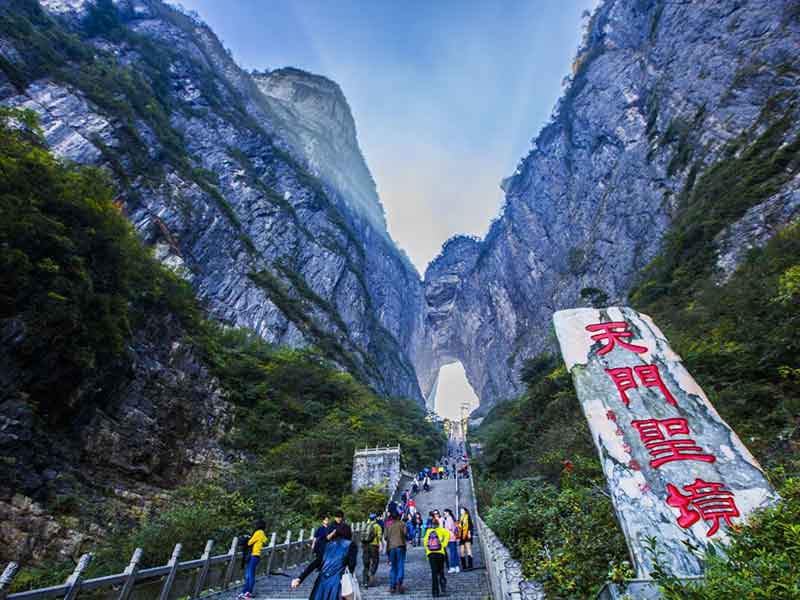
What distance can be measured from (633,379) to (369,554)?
4.30 metres

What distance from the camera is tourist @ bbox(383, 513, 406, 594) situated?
16.5 ft

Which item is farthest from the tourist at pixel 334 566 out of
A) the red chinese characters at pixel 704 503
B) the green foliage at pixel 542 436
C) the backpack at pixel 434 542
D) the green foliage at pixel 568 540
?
the green foliage at pixel 542 436

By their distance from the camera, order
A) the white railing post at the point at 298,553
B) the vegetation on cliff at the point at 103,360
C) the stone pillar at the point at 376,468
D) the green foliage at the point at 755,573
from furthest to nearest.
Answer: the stone pillar at the point at 376,468, the vegetation on cliff at the point at 103,360, the white railing post at the point at 298,553, the green foliage at the point at 755,573

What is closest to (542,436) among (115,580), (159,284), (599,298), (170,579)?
(170,579)

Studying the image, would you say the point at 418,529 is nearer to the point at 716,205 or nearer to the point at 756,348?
the point at 756,348

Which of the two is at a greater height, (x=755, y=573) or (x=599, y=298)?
(x=599, y=298)

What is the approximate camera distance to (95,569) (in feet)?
19.2

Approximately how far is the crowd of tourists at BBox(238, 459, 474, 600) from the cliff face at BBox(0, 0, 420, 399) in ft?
72.9

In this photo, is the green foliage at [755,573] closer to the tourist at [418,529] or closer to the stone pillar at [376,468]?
the tourist at [418,529]

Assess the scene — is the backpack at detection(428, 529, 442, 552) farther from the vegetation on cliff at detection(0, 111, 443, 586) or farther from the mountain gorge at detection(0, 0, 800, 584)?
the mountain gorge at detection(0, 0, 800, 584)

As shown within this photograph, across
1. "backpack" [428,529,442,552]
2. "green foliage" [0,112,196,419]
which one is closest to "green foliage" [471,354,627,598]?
"backpack" [428,529,442,552]

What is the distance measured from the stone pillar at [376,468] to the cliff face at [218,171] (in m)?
13.3

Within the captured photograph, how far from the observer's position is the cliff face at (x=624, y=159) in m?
21.2

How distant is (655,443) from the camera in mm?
3838
